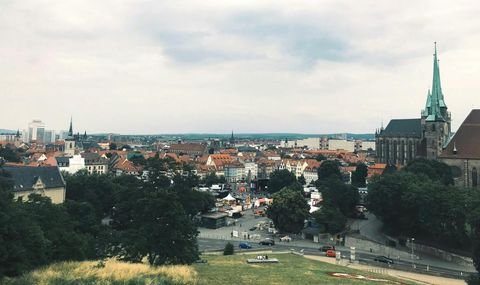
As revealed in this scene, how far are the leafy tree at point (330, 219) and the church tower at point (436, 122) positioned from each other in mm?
36830

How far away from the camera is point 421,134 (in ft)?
375

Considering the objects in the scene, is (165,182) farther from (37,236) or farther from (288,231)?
(37,236)

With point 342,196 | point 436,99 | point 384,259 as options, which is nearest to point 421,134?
point 436,99

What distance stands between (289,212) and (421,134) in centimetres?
6368

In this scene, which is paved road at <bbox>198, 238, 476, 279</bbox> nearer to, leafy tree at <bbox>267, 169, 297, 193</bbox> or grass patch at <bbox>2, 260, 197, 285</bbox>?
grass patch at <bbox>2, 260, 197, 285</bbox>

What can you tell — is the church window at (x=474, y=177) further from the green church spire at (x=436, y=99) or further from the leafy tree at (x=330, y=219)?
the leafy tree at (x=330, y=219)

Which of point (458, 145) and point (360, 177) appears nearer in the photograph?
point (458, 145)

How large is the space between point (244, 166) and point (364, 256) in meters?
111

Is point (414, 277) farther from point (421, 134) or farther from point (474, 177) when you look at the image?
point (421, 134)

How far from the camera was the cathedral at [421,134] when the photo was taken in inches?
3674

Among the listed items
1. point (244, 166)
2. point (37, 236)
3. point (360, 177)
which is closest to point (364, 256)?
point (37, 236)

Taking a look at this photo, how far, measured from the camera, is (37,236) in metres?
27.2

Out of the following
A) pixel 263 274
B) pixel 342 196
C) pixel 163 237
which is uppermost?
pixel 163 237

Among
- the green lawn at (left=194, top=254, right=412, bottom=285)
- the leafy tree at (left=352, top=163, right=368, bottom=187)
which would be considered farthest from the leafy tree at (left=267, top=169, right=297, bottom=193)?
the green lawn at (left=194, top=254, right=412, bottom=285)
